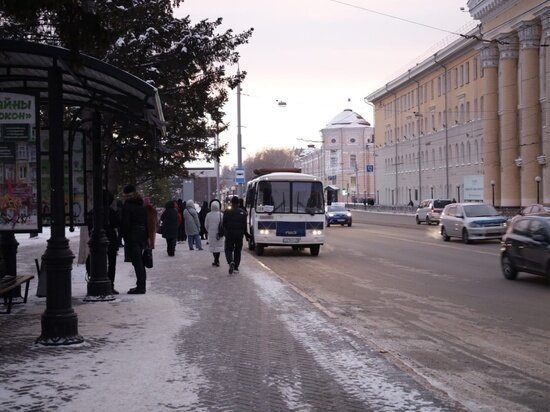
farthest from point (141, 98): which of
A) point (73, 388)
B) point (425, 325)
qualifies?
point (425, 325)

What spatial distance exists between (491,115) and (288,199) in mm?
44546

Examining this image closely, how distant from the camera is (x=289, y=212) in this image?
22891mm

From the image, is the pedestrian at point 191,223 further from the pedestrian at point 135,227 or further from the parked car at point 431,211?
the parked car at point 431,211

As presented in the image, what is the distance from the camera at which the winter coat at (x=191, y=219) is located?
79.2 ft

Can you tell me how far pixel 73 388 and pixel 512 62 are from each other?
5824cm

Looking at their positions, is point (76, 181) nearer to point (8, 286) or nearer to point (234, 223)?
point (8, 286)

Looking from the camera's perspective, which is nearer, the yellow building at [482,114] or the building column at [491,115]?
the yellow building at [482,114]

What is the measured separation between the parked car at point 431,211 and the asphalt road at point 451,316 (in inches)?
1142

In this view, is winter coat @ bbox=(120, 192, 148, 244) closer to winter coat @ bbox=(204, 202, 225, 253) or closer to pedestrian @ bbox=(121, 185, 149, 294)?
pedestrian @ bbox=(121, 185, 149, 294)

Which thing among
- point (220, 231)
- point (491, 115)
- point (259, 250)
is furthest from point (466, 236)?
point (491, 115)

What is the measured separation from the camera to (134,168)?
25.8 m

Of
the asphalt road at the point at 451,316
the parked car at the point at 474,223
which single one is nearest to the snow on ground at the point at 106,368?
the asphalt road at the point at 451,316

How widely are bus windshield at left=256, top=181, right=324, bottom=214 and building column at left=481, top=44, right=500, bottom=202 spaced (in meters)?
43.5

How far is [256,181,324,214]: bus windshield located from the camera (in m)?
22.9
